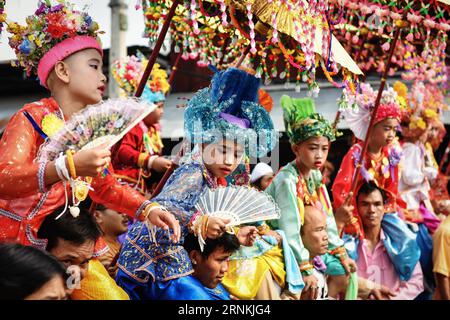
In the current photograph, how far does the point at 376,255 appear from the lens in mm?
6367

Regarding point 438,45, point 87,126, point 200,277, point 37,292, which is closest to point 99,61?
point 87,126

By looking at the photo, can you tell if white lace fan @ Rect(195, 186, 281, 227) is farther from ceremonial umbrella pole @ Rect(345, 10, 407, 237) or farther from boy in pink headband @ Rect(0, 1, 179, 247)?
ceremonial umbrella pole @ Rect(345, 10, 407, 237)

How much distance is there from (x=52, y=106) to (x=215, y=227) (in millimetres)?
994

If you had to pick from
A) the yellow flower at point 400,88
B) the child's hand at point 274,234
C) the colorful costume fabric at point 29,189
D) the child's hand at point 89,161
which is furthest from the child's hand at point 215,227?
the yellow flower at point 400,88

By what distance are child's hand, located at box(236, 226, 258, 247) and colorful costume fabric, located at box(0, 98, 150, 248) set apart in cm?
61

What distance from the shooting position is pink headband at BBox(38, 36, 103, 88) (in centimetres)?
370

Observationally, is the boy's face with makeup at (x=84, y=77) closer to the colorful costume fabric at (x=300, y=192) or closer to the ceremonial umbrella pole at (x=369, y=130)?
the colorful costume fabric at (x=300, y=192)

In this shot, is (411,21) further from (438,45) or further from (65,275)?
(65,275)

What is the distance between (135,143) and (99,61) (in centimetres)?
284

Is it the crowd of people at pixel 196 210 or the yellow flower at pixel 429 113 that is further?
the yellow flower at pixel 429 113

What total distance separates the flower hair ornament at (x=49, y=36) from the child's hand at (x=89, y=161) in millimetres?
805

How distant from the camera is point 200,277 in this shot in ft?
12.9

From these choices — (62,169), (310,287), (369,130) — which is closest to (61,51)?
(62,169)

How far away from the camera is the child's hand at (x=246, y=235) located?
3.96 metres
